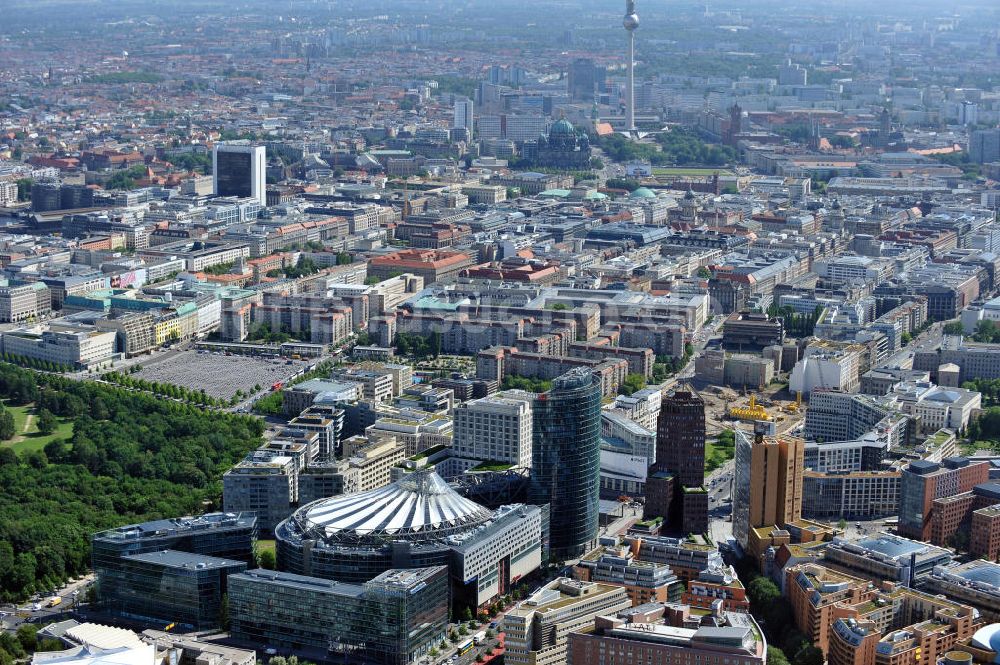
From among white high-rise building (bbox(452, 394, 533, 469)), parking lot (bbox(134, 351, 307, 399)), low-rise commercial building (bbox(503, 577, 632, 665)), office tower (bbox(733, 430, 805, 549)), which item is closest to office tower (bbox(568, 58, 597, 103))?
parking lot (bbox(134, 351, 307, 399))

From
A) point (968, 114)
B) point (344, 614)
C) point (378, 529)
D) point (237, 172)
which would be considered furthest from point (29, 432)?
point (968, 114)

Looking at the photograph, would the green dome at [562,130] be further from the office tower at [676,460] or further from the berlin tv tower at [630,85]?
the office tower at [676,460]

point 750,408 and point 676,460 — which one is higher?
point 676,460

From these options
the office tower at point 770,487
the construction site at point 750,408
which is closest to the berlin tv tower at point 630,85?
the construction site at point 750,408

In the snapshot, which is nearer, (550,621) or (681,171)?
(550,621)

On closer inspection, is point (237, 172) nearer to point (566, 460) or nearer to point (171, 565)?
point (566, 460)

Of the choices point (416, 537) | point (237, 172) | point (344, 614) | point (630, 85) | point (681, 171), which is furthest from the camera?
point (630, 85)
